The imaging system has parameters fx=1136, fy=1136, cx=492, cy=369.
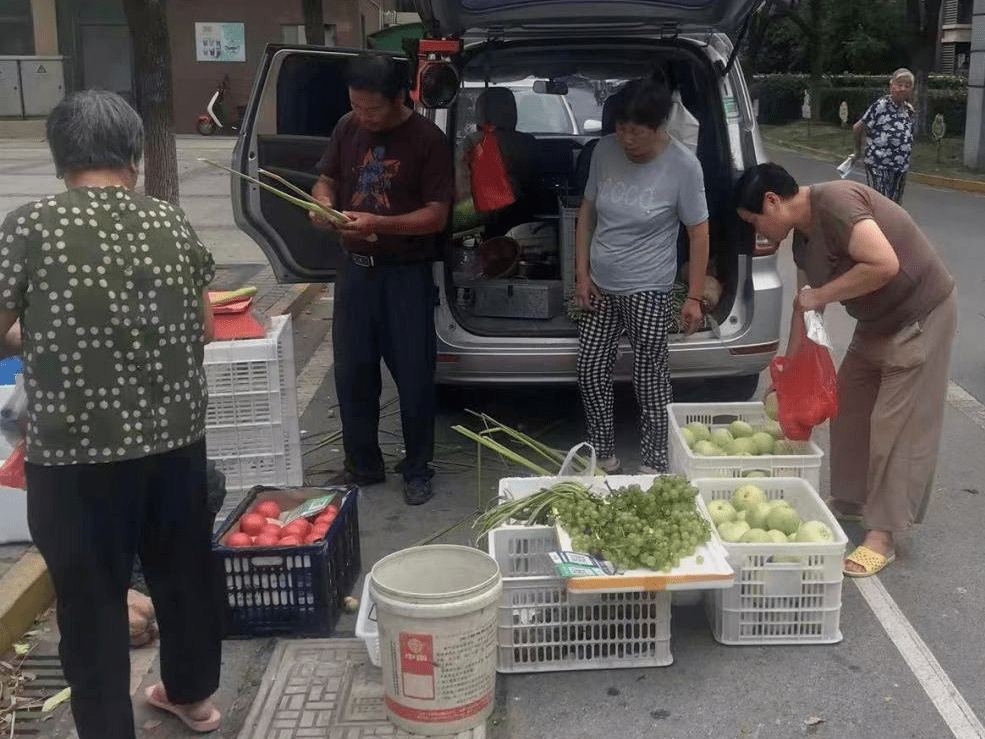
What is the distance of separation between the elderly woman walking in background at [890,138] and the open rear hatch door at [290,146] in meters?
8.96

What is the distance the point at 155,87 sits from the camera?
9.14 metres

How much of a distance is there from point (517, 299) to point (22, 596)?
117 inches

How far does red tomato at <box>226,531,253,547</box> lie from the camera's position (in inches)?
154

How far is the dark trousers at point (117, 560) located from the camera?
9.20ft

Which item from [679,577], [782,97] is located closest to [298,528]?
[679,577]

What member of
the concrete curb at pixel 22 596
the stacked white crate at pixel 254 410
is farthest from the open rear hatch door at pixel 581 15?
the concrete curb at pixel 22 596

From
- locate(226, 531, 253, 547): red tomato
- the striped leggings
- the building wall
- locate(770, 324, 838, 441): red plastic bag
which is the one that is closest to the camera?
locate(226, 531, 253, 547): red tomato

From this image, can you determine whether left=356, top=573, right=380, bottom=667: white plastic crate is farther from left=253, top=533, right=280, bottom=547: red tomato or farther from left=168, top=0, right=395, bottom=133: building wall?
left=168, top=0, right=395, bottom=133: building wall

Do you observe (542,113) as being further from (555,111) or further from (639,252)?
(639,252)

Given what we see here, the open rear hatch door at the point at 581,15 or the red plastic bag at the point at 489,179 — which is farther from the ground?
the open rear hatch door at the point at 581,15

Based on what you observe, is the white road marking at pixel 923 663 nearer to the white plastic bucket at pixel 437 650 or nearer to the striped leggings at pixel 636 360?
the striped leggings at pixel 636 360

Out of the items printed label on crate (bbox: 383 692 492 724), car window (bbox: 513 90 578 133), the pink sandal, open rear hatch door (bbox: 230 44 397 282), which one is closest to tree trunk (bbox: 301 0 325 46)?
car window (bbox: 513 90 578 133)

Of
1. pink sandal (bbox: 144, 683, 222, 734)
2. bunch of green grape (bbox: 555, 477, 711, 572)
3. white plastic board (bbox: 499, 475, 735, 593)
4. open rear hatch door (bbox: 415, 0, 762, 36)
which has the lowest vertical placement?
pink sandal (bbox: 144, 683, 222, 734)

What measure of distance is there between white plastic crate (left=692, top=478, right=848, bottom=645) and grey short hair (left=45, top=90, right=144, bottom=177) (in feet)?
7.33
